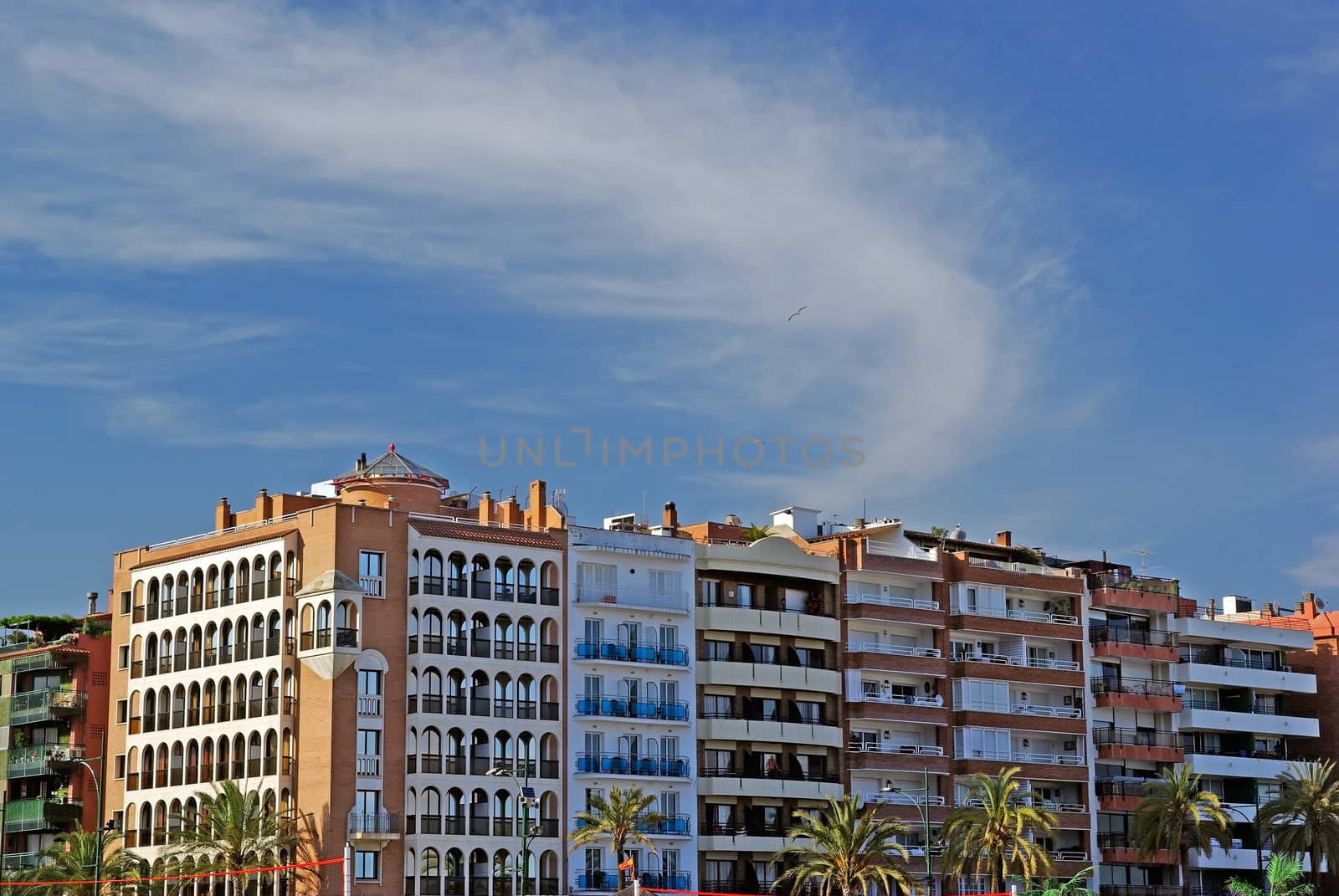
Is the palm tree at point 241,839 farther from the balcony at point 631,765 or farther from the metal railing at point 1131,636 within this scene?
the metal railing at point 1131,636

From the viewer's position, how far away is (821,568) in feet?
366

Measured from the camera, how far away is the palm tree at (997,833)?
328 ft

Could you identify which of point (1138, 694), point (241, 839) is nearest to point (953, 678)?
point (1138, 694)

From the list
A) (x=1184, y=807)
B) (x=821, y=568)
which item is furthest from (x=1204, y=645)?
(x=821, y=568)

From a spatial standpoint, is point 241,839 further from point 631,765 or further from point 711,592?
point 711,592

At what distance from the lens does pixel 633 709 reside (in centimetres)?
10406

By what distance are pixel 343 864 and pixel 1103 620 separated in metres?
52.4

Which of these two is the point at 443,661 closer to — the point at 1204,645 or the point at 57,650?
the point at 57,650

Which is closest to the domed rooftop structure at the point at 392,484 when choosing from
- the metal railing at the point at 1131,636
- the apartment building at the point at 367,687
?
the apartment building at the point at 367,687

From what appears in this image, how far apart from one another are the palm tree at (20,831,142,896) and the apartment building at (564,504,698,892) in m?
21.4

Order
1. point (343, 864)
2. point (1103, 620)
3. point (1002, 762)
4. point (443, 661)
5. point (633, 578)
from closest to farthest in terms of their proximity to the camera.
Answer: point (343, 864)
point (443, 661)
point (633, 578)
point (1002, 762)
point (1103, 620)

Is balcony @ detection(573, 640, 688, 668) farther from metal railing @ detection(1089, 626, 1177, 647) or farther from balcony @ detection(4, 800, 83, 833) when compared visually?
metal railing @ detection(1089, 626, 1177, 647)

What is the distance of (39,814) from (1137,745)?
204 feet

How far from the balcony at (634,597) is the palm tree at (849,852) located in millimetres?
12483
